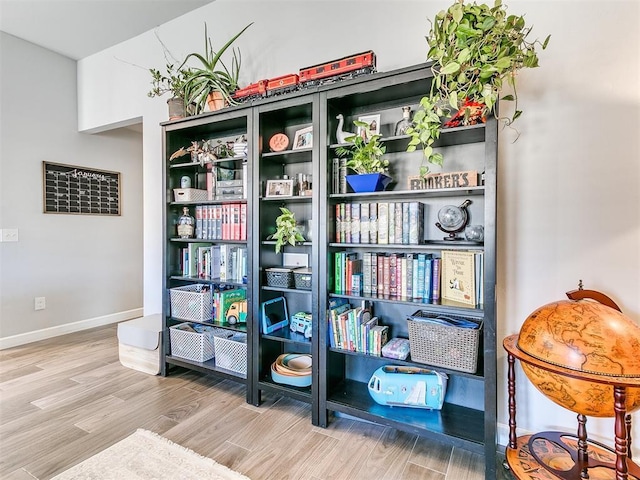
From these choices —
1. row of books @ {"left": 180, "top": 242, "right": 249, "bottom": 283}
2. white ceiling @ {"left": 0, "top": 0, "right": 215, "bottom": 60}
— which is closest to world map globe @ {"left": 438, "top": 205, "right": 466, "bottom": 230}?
row of books @ {"left": 180, "top": 242, "right": 249, "bottom": 283}

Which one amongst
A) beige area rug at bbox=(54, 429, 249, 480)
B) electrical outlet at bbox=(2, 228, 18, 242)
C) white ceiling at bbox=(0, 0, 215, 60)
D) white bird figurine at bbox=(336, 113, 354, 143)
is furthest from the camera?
electrical outlet at bbox=(2, 228, 18, 242)

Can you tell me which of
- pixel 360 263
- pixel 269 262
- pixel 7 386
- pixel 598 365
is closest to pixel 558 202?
pixel 598 365

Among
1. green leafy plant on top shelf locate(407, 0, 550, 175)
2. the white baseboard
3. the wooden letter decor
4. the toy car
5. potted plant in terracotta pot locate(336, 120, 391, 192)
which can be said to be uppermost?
green leafy plant on top shelf locate(407, 0, 550, 175)

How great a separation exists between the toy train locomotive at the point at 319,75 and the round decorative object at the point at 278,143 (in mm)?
257

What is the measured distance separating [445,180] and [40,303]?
13.2ft

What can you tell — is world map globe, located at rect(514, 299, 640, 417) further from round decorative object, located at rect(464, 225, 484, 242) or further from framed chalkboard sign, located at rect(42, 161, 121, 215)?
framed chalkboard sign, located at rect(42, 161, 121, 215)

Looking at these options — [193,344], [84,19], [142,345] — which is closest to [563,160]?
[193,344]

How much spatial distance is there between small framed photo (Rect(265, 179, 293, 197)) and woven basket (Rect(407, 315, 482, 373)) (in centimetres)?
105

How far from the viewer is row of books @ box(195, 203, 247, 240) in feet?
7.59

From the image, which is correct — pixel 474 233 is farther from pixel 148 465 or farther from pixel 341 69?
pixel 148 465

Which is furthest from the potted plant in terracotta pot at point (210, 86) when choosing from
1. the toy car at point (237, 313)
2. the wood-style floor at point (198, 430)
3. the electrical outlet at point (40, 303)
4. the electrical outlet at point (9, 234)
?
the electrical outlet at point (40, 303)

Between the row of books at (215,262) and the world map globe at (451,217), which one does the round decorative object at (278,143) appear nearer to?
the row of books at (215,262)

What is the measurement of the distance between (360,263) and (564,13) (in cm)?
159

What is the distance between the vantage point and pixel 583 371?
103 centimetres
